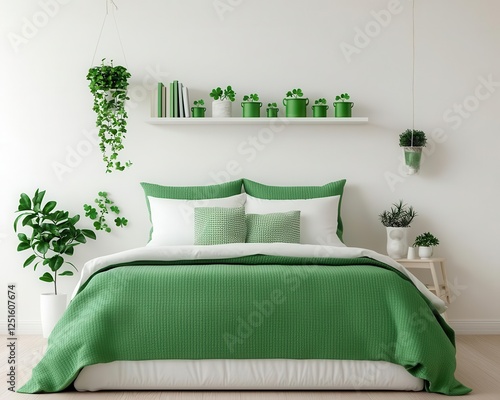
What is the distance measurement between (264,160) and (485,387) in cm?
232

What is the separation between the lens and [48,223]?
16.6ft

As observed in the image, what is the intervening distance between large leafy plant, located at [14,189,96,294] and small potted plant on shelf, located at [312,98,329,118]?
70.6 inches

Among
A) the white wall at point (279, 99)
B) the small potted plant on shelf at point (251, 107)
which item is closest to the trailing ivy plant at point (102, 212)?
the white wall at point (279, 99)

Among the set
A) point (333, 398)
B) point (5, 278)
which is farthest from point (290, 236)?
point (5, 278)

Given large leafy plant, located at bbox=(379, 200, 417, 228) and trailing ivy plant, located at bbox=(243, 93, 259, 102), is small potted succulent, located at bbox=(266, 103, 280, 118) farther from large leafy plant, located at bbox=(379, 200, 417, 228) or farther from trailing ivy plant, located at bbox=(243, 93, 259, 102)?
large leafy plant, located at bbox=(379, 200, 417, 228)

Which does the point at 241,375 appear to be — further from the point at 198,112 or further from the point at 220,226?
the point at 198,112

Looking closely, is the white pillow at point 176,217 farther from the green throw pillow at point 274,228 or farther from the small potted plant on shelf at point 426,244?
the small potted plant on shelf at point 426,244

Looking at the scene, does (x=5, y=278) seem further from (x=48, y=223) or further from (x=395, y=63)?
(x=395, y=63)

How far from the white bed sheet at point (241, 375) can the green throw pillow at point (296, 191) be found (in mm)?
1685

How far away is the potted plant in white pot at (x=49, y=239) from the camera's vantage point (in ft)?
16.4

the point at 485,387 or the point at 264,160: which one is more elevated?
the point at 264,160

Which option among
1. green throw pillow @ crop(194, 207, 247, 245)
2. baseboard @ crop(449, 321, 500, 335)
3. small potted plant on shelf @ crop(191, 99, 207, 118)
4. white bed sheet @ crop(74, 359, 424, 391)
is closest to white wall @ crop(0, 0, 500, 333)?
baseboard @ crop(449, 321, 500, 335)

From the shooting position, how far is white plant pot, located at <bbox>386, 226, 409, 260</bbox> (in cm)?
500

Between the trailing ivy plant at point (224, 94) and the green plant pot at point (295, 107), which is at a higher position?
the trailing ivy plant at point (224, 94)
